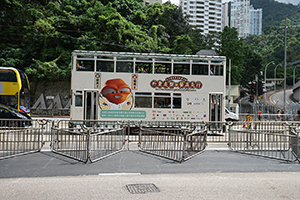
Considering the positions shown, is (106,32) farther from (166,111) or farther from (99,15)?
(166,111)

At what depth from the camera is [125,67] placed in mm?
16594

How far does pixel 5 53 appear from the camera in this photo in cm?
3750

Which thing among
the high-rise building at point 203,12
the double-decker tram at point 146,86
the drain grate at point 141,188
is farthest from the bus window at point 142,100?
the high-rise building at point 203,12

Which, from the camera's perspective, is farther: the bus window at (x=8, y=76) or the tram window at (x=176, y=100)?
the bus window at (x=8, y=76)

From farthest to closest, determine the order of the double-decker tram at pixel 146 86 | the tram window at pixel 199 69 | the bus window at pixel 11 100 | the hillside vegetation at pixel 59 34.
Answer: the hillside vegetation at pixel 59 34
the bus window at pixel 11 100
the tram window at pixel 199 69
the double-decker tram at pixel 146 86

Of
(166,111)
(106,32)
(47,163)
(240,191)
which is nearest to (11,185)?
(47,163)

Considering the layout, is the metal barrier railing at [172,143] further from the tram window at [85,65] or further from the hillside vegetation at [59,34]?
the hillside vegetation at [59,34]

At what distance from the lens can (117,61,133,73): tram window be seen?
16.5m

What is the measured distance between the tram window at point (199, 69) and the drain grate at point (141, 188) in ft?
36.9

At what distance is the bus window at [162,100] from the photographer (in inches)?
651

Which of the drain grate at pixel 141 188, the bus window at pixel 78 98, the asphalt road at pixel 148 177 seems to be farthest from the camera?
the bus window at pixel 78 98

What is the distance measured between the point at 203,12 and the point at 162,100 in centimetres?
13759

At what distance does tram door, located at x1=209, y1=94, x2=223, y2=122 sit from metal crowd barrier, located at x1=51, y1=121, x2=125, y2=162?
761 centimetres

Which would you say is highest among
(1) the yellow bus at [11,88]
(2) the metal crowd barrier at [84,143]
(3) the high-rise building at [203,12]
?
(3) the high-rise building at [203,12]
